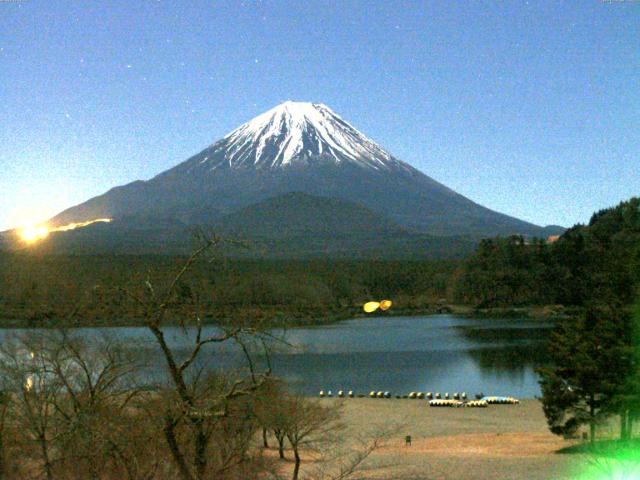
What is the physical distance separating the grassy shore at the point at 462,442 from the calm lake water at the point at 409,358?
Result: 3503 mm

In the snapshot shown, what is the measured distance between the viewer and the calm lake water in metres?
37.6

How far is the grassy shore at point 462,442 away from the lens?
17.2m

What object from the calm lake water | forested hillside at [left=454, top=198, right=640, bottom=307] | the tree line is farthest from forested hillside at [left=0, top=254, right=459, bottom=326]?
the tree line

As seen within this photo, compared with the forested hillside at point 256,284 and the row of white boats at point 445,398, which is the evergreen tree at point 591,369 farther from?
the forested hillside at point 256,284

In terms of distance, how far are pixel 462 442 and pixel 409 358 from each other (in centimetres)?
2679

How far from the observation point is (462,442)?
23.2m

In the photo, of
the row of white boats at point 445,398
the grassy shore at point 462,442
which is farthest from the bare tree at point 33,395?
the row of white boats at point 445,398

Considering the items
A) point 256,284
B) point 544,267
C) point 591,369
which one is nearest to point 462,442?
point 591,369

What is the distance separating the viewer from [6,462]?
11.6 meters

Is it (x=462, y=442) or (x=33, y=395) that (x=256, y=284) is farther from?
Answer: (x=33, y=395)

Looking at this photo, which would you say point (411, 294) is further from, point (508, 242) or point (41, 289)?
point (41, 289)

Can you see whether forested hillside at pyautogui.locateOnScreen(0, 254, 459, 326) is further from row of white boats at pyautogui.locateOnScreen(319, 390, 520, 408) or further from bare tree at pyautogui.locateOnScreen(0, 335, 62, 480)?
bare tree at pyautogui.locateOnScreen(0, 335, 62, 480)

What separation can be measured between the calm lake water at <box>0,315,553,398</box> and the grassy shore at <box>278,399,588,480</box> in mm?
3503

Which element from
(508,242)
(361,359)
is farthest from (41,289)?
(508,242)
